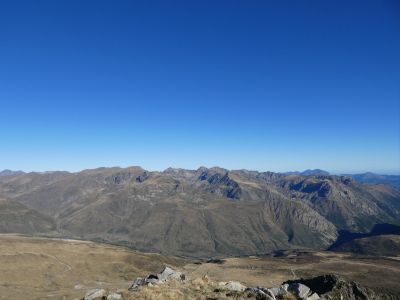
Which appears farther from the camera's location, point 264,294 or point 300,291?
point 300,291

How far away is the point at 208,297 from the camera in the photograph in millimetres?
34031

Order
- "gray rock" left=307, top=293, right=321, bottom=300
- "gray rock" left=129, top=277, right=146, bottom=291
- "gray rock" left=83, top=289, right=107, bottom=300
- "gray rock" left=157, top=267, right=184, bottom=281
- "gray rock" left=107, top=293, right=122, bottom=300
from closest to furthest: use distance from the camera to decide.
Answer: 1. "gray rock" left=107, top=293, right=122, bottom=300
2. "gray rock" left=83, top=289, right=107, bottom=300
3. "gray rock" left=307, top=293, right=321, bottom=300
4. "gray rock" left=129, top=277, right=146, bottom=291
5. "gray rock" left=157, top=267, right=184, bottom=281

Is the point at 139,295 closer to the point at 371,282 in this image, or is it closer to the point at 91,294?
the point at 91,294

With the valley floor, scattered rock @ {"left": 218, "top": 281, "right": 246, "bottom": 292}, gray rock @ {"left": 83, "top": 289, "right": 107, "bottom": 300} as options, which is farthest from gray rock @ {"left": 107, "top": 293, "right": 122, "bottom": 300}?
the valley floor

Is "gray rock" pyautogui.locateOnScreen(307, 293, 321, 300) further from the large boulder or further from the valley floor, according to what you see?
the valley floor

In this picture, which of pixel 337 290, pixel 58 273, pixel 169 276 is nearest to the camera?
pixel 337 290

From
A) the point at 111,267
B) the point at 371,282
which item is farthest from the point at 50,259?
the point at 371,282

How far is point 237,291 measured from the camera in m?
36.6

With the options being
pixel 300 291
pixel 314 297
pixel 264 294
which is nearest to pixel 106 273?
pixel 300 291

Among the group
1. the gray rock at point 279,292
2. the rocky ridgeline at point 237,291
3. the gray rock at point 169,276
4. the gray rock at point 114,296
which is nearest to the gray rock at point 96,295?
the rocky ridgeline at point 237,291

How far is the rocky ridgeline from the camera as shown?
3403 centimetres

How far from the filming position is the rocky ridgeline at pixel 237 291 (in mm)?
34031

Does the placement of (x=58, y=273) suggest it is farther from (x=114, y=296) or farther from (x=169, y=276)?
(x=114, y=296)

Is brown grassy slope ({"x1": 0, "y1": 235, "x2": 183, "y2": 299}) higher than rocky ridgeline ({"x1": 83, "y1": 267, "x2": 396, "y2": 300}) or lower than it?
lower
